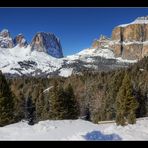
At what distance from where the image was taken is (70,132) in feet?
47.2

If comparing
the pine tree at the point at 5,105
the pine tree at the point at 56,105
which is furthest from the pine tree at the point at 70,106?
the pine tree at the point at 5,105

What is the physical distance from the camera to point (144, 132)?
1456 cm

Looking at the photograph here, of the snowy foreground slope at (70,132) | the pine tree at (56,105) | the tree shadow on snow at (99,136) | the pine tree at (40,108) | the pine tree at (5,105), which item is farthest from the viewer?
the pine tree at (40,108)

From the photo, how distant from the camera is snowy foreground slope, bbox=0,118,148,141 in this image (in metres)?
12.8

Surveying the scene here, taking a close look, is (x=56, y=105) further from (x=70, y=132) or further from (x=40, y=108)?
(x=70, y=132)

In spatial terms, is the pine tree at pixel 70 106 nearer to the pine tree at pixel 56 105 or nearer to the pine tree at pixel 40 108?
the pine tree at pixel 56 105

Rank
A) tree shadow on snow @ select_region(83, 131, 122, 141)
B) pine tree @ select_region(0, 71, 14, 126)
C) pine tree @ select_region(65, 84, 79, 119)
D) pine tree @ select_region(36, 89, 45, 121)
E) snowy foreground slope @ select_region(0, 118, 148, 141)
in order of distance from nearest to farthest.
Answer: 1. tree shadow on snow @ select_region(83, 131, 122, 141)
2. snowy foreground slope @ select_region(0, 118, 148, 141)
3. pine tree @ select_region(0, 71, 14, 126)
4. pine tree @ select_region(65, 84, 79, 119)
5. pine tree @ select_region(36, 89, 45, 121)

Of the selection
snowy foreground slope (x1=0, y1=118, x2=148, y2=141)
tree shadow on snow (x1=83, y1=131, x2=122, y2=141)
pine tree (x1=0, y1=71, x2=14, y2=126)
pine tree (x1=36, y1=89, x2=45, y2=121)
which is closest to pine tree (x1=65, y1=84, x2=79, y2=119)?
pine tree (x1=0, y1=71, x2=14, y2=126)

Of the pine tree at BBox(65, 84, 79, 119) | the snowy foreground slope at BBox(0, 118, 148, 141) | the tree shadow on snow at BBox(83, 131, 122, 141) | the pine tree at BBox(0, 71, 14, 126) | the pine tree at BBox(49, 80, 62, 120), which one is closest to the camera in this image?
the tree shadow on snow at BBox(83, 131, 122, 141)

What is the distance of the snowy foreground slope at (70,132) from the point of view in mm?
12820

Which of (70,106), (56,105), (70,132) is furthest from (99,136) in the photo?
(70,106)

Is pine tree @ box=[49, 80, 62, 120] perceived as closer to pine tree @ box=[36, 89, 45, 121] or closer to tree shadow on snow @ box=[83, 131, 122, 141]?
pine tree @ box=[36, 89, 45, 121]
